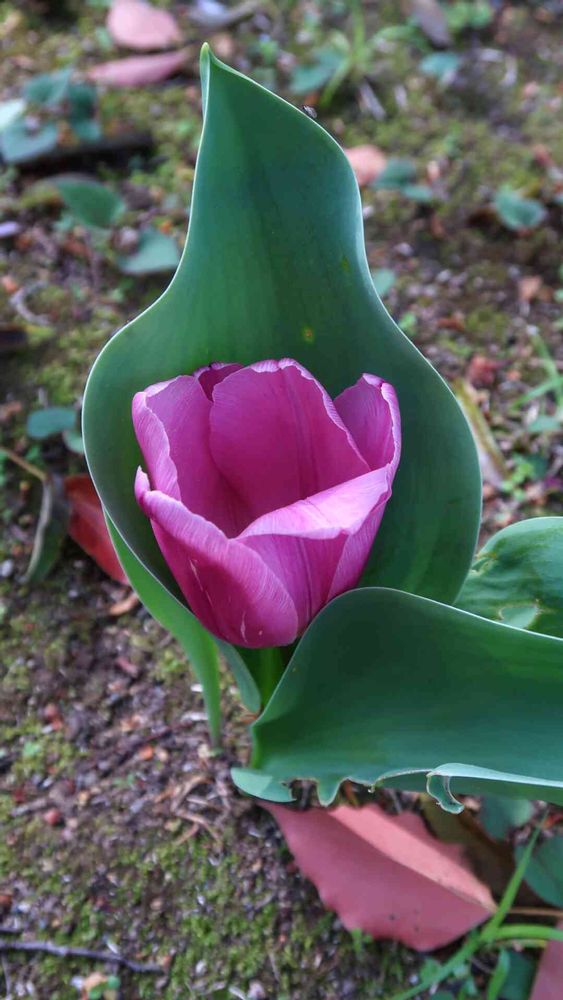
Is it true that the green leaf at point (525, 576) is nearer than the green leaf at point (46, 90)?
Yes

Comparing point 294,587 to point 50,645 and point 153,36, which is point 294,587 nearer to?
point 50,645

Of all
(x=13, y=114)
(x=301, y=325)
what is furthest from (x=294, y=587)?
(x=13, y=114)

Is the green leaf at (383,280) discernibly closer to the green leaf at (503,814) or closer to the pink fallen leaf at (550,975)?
the green leaf at (503,814)

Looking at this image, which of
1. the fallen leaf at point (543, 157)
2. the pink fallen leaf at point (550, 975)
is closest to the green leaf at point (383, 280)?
the fallen leaf at point (543, 157)

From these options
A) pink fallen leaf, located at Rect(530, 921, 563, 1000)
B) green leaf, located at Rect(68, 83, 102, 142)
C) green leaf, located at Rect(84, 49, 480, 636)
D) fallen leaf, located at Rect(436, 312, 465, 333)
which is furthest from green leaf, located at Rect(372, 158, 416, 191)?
pink fallen leaf, located at Rect(530, 921, 563, 1000)

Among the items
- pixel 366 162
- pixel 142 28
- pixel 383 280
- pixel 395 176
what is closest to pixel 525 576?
pixel 383 280
